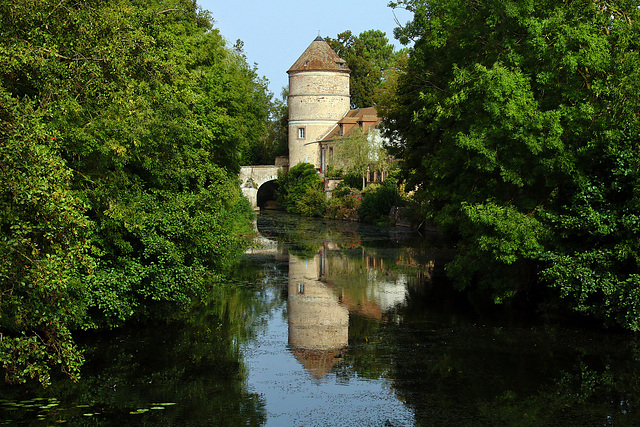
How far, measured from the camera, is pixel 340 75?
6366 cm

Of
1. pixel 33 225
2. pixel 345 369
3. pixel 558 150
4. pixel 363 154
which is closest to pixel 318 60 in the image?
pixel 363 154

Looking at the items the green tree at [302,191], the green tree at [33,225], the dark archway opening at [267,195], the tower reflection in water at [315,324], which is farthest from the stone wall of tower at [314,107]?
the green tree at [33,225]

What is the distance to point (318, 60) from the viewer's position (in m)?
63.5

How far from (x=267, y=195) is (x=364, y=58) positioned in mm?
17290

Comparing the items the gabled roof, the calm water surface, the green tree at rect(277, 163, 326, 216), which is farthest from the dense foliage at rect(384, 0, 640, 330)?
the gabled roof

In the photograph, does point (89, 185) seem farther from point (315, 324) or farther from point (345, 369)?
point (315, 324)

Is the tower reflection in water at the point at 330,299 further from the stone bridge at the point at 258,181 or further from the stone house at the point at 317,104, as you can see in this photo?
the stone house at the point at 317,104

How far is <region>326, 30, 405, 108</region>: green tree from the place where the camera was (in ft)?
236

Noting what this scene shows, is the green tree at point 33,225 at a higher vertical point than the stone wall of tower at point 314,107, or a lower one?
lower

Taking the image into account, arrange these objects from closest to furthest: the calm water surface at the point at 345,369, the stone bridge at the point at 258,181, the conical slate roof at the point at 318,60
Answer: the calm water surface at the point at 345,369 → the stone bridge at the point at 258,181 → the conical slate roof at the point at 318,60

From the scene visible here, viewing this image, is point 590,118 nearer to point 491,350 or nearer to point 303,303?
point 491,350

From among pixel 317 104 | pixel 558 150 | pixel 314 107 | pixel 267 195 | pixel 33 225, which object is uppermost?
pixel 317 104

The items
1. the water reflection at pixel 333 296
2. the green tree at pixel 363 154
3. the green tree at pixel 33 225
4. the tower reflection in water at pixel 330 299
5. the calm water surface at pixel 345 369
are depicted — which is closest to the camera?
the green tree at pixel 33 225

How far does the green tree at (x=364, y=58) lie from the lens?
7200 centimetres
